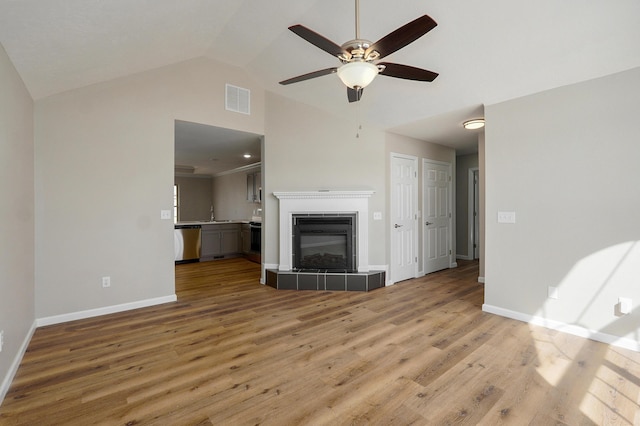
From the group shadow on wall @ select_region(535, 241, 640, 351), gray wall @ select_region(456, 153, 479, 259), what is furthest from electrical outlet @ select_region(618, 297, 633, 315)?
gray wall @ select_region(456, 153, 479, 259)

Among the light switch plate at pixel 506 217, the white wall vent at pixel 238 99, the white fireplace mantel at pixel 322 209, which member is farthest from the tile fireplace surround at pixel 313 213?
the light switch plate at pixel 506 217

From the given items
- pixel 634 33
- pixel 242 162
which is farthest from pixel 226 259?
pixel 634 33

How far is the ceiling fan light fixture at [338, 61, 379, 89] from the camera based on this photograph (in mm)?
1911

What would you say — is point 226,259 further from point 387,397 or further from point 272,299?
point 387,397

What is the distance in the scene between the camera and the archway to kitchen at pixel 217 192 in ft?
16.7

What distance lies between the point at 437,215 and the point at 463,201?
154cm

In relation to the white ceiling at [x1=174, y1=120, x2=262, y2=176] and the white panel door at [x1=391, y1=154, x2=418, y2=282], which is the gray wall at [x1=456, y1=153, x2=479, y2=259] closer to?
the white panel door at [x1=391, y1=154, x2=418, y2=282]

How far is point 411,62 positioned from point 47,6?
9.83 feet

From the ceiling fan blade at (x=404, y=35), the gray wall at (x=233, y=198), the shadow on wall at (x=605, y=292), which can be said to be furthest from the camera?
the gray wall at (x=233, y=198)

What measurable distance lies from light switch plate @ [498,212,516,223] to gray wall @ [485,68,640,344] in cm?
5

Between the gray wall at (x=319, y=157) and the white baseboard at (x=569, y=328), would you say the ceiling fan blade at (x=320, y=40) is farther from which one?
the white baseboard at (x=569, y=328)

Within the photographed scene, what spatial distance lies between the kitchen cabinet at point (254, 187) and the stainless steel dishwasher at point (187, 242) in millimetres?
1530

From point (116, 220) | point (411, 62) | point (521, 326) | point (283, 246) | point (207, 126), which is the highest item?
point (411, 62)

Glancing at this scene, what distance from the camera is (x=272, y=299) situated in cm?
393
